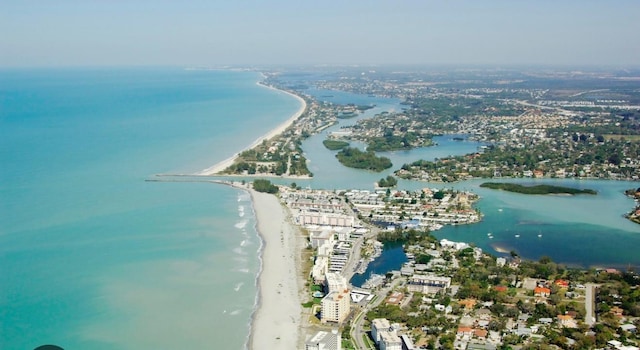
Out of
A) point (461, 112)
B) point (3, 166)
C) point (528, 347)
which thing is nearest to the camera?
point (528, 347)

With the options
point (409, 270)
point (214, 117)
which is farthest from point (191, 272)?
point (214, 117)

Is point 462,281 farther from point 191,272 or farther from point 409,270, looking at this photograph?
point 191,272

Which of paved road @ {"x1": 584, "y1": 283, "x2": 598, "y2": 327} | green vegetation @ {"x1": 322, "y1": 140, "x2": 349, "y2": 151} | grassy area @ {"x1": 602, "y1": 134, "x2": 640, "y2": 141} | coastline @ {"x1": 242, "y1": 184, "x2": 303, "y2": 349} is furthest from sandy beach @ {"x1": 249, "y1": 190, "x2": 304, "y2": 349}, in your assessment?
grassy area @ {"x1": 602, "y1": 134, "x2": 640, "y2": 141}

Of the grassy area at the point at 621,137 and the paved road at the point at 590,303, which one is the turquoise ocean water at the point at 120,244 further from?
the grassy area at the point at 621,137

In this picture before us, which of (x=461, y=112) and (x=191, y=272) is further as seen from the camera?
(x=461, y=112)

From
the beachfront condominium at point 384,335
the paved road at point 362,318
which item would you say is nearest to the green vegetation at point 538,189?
the paved road at point 362,318

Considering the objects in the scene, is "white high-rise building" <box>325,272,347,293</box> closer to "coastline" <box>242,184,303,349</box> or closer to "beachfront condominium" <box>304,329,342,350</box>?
"coastline" <box>242,184,303,349</box>

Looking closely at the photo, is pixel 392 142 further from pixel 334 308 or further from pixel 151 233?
Answer: pixel 334 308
